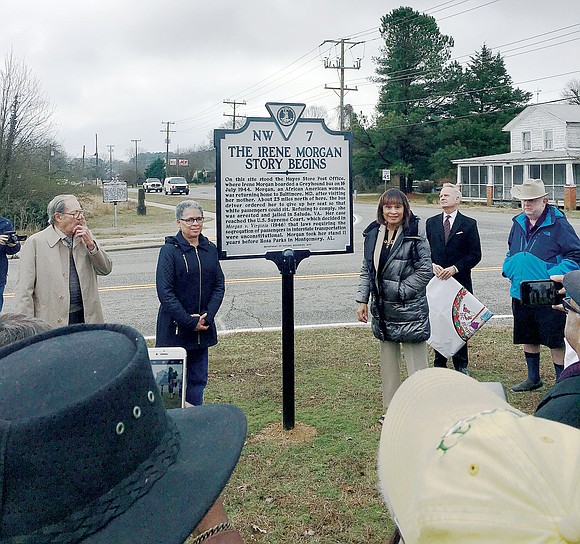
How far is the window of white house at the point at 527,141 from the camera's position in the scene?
49.0 m

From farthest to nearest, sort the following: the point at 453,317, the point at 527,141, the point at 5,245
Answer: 1. the point at 527,141
2. the point at 5,245
3. the point at 453,317

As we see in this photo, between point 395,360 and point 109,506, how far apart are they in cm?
417

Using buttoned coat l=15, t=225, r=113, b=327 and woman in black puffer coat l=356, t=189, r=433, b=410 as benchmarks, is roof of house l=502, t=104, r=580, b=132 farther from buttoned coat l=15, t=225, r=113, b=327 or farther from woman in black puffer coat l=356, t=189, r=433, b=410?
buttoned coat l=15, t=225, r=113, b=327

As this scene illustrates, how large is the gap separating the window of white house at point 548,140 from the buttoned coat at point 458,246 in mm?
43891

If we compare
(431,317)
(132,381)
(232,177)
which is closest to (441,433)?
(132,381)

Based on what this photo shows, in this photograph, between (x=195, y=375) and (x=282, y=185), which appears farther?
(x=282, y=185)

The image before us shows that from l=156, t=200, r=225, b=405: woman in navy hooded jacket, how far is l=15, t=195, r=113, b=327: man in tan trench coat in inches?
19.1

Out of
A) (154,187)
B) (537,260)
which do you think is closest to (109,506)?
(537,260)

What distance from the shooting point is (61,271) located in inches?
191

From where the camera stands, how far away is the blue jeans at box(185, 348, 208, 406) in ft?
16.6

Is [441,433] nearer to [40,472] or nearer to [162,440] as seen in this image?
[162,440]

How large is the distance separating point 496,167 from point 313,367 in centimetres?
4421

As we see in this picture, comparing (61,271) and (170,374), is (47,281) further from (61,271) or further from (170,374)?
(170,374)

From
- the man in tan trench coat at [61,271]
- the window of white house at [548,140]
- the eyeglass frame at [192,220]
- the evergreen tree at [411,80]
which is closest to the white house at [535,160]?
the window of white house at [548,140]
